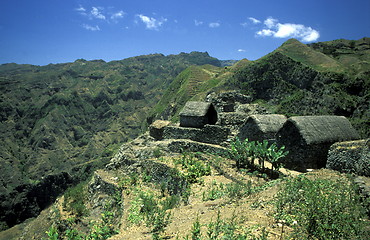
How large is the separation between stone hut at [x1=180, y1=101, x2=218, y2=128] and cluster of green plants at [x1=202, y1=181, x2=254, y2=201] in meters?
7.62

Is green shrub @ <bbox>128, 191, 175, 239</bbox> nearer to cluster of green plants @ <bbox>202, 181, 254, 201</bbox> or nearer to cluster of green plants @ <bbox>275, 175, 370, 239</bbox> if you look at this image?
cluster of green plants @ <bbox>202, 181, 254, 201</bbox>

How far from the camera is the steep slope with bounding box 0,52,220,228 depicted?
169ft

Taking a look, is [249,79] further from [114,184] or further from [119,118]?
[119,118]

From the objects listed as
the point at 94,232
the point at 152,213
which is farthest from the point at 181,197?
the point at 94,232

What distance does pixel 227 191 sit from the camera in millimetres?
7949

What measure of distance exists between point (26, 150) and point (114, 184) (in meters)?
99.7

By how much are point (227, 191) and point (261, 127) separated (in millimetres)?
6386

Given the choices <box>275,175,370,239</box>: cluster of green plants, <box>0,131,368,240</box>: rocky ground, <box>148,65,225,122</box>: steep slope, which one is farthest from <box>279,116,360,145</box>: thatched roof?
<box>148,65,225,122</box>: steep slope

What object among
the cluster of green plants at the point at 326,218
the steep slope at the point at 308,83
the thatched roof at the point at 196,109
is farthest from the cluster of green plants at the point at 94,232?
the steep slope at the point at 308,83

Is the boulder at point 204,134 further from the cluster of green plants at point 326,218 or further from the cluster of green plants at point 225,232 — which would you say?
the cluster of green plants at point 225,232

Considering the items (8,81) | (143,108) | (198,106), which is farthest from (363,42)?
(8,81)

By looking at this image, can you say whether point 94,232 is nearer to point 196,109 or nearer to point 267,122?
point 267,122

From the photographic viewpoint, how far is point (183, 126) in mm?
16891

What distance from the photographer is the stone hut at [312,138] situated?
32.4 ft
